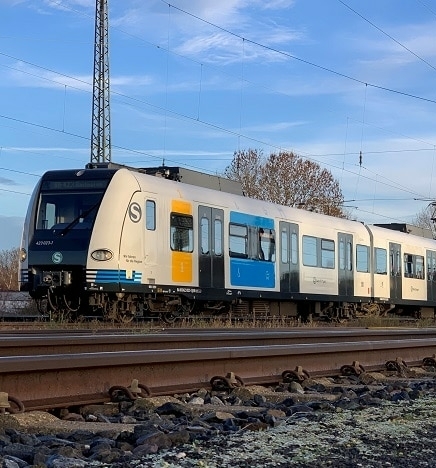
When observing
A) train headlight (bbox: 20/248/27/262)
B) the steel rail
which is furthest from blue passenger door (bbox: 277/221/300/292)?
the steel rail

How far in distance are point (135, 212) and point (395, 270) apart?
1502 centimetres

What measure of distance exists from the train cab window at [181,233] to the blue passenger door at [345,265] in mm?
8264

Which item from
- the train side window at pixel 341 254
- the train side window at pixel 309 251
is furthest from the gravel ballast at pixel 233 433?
the train side window at pixel 341 254

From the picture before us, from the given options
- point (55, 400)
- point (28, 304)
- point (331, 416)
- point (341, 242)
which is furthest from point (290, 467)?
point (28, 304)

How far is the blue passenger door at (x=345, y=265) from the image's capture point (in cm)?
A: 2647

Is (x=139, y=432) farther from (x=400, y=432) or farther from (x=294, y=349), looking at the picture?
(x=294, y=349)

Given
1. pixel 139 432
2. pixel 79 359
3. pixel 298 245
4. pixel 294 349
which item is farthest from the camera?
pixel 298 245

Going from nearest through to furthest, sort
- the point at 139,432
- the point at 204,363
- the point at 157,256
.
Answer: the point at 139,432 → the point at 204,363 → the point at 157,256

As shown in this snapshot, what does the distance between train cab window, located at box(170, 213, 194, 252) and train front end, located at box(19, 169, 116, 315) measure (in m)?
1.88

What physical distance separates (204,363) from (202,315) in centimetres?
1329

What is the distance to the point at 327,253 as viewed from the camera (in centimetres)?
2575

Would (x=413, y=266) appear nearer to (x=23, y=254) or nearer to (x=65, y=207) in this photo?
(x=65, y=207)

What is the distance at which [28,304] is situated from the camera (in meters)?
29.4

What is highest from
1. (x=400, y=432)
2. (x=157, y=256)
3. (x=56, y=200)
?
(x=56, y=200)
